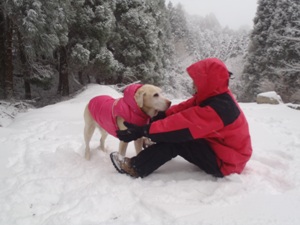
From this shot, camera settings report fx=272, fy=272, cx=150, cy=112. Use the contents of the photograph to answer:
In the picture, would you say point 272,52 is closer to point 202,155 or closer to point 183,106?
point 183,106

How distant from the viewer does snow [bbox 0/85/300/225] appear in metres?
1.92

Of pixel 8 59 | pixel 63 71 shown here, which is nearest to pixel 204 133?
pixel 8 59

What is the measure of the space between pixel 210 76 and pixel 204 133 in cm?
49

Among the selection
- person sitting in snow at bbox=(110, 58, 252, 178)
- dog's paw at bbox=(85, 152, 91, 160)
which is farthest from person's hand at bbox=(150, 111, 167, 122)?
dog's paw at bbox=(85, 152, 91, 160)

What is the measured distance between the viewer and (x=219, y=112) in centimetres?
229

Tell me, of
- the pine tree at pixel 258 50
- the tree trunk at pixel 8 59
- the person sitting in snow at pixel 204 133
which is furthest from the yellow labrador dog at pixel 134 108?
the pine tree at pixel 258 50

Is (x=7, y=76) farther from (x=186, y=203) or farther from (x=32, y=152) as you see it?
(x=186, y=203)

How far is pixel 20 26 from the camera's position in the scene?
23.7ft

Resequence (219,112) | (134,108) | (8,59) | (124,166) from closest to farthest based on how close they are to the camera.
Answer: (219,112) < (124,166) < (134,108) < (8,59)

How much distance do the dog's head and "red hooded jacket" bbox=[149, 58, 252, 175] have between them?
53 centimetres

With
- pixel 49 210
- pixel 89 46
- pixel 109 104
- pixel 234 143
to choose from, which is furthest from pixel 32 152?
pixel 89 46

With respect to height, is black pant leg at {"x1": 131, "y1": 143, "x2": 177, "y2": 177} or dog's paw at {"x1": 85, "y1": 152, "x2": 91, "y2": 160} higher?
black pant leg at {"x1": 131, "y1": 143, "x2": 177, "y2": 177}

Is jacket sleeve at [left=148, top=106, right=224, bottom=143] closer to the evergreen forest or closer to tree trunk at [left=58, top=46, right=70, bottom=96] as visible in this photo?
the evergreen forest

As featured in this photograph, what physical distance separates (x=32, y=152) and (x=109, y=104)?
129 centimetres
